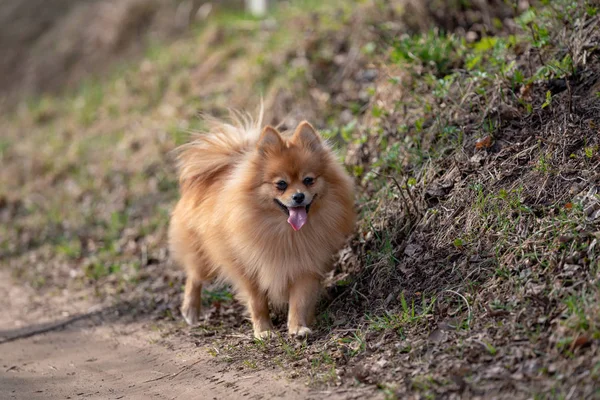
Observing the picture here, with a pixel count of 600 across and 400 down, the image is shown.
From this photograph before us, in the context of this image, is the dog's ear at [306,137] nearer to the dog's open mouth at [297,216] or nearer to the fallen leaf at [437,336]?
the dog's open mouth at [297,216]

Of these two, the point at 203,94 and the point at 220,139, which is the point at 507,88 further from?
the point at 203,94

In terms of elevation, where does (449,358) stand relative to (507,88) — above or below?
below

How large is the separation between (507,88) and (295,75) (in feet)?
9.90

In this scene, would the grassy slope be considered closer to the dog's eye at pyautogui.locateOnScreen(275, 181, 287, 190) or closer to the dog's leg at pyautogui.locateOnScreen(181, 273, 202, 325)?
the dog's leg at pyautogui.locateOnScreen(181, 273, 202, 325)

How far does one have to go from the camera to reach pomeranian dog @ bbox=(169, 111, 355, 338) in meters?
4.60

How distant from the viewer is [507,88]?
5219 millimetres

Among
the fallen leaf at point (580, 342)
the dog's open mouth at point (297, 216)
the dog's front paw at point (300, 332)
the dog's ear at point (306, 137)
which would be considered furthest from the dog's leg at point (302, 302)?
the fallen leaf at point (580, 342)

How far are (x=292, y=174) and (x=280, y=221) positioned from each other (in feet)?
1.13

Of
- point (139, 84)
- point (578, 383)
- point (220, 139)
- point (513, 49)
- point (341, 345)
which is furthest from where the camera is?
point (139, 84)

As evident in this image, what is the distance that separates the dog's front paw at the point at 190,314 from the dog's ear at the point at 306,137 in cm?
165

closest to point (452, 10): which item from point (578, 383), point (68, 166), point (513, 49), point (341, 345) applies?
point (513, 49)

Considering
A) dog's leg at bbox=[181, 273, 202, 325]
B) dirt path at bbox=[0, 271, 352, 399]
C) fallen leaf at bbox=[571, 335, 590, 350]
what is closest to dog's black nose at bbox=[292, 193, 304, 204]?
dirt path at bbox=[0, 271, 352, 399]

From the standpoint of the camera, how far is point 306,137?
15.7 feet

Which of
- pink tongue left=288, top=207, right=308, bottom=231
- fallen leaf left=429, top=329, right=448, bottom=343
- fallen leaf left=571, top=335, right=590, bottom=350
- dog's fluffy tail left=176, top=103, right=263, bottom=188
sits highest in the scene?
dog's fluffy tail left=176, top=103, right=263, bottom=188
